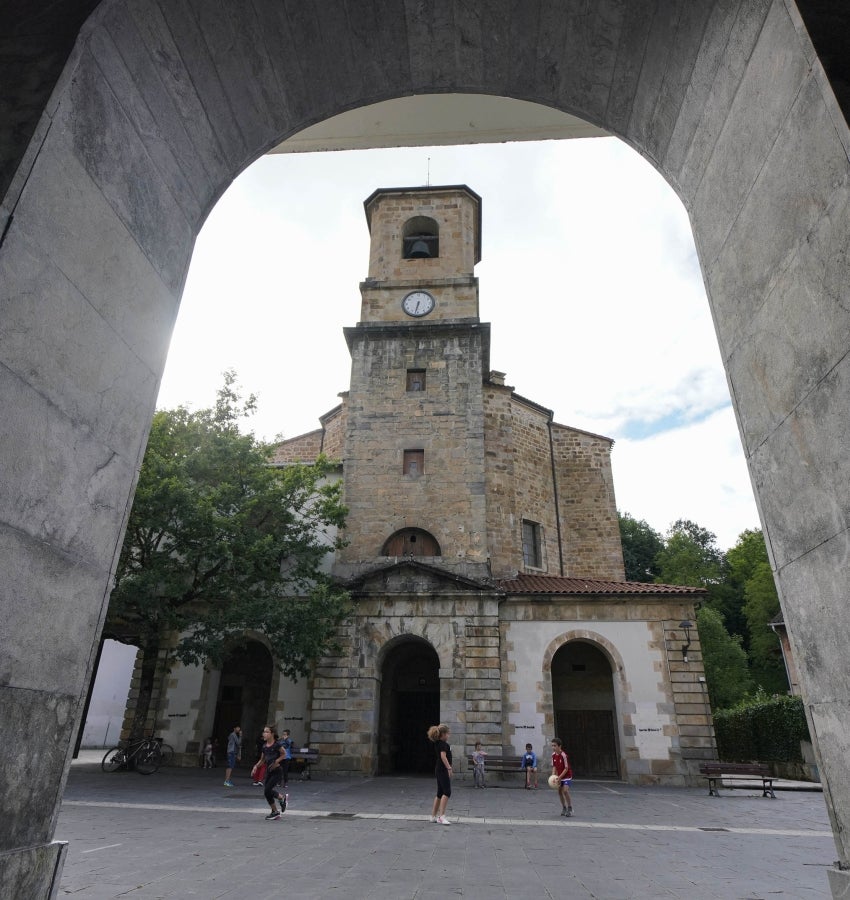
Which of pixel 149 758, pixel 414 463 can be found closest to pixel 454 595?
pixel 414 463

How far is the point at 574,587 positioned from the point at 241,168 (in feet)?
55.2

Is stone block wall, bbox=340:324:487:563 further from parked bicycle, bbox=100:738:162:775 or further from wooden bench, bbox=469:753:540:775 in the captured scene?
parked bicycle, bbox=100:738:162:775

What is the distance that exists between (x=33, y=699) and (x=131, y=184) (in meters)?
2.53

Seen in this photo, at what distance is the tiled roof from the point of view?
17703 mm

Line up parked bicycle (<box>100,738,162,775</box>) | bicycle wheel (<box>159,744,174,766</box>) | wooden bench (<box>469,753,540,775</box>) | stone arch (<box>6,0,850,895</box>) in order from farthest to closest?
bicycle wheel (<box>159,744,174,766</box>) < parked bicycle (<box>100,738,162,775</box>) < wooden bench (<box>469,753,540,775</box>) < stone arch (<box>6,0,850,895</box>)

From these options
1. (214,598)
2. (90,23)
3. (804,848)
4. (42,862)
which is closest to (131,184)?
(90,23)

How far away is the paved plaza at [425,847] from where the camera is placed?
5176mm

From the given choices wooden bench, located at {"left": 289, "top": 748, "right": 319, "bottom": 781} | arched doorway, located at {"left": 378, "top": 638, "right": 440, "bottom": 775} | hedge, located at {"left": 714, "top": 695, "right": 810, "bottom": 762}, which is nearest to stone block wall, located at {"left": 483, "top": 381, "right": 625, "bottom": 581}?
arched doorway, located at {"left": 378, "top": 638, "right": 440, "bottom": 775}

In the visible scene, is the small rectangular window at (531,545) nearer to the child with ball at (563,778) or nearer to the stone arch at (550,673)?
the stone arch at (550,673)

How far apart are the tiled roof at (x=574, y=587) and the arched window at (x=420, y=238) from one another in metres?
12.8

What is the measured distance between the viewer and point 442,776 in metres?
9.14

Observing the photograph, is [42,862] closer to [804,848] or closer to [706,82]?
[706,82]

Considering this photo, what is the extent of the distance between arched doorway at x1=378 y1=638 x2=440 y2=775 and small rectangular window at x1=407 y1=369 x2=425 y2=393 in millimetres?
8692

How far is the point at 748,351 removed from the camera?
10.0 ft
